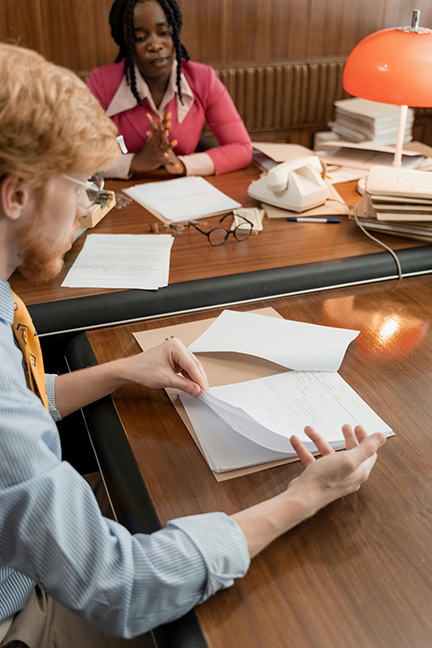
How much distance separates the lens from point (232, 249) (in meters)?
1.62

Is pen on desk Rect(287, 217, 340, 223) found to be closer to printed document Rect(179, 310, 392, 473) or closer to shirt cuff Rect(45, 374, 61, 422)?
printed document Rect(179, 310, 392, 473)

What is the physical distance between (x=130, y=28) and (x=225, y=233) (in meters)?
1.14

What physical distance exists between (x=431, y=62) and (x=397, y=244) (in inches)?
22.8

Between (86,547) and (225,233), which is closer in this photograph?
(86,547)

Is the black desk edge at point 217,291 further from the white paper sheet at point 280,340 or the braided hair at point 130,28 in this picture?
the braided hair at point 130,28

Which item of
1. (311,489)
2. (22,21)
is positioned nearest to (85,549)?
(311,489)

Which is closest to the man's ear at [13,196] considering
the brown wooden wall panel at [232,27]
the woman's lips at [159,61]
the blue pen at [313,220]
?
the blue pen at [313,220]

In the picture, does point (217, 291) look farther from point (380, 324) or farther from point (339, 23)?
point (339, 23)

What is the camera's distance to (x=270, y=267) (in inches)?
59.3

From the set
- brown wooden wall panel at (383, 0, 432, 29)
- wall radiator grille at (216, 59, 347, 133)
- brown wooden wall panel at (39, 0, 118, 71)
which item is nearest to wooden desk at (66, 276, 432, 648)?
brown wooden wall panel at (39, 0, 118, 71)

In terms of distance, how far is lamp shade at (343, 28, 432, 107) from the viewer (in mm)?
1721

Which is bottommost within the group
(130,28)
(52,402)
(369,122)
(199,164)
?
(52,402)

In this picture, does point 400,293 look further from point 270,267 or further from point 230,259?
point 230,259

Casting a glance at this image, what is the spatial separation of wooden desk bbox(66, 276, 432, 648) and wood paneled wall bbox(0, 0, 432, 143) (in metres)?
2.49
